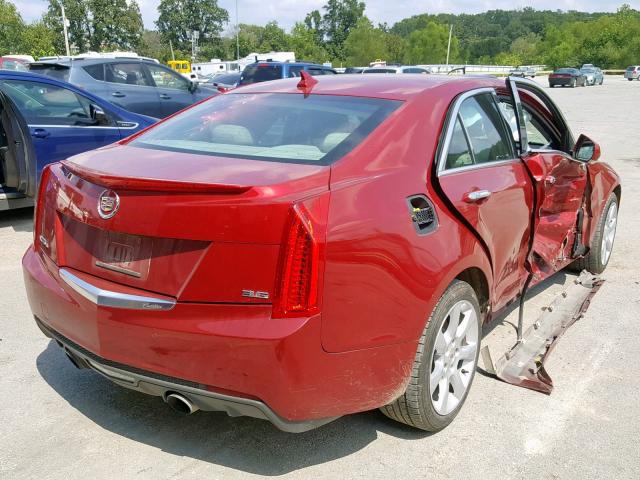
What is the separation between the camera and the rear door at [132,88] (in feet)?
39.1

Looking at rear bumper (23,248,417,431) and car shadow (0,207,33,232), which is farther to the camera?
car shadow (0,207,33,232)

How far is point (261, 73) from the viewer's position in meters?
17.1

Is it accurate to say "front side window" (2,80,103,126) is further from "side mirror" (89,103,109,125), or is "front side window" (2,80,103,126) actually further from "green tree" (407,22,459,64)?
"green tree" (407,22,459,64)

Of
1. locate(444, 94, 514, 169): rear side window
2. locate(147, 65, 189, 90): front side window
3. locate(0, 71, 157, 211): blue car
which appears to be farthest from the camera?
locate(147, 65, 189, 90): front side window

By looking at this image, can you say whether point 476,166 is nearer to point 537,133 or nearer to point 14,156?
point 537,133

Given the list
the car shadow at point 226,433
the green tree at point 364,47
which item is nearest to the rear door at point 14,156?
the car shadow at point 226,433

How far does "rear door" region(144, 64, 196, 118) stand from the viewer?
12625 mm

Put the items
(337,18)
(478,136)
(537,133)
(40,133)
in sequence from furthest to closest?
1. (337,18)
2. (40,133)
3. (537,133)
4. (478,136)

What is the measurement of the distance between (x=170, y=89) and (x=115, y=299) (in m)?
11.1

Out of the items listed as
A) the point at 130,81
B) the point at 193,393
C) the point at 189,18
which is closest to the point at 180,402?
the point at 193,393

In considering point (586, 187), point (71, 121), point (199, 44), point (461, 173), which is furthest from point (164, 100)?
point (199, 44)

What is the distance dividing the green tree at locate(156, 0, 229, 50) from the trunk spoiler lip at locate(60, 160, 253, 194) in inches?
4830

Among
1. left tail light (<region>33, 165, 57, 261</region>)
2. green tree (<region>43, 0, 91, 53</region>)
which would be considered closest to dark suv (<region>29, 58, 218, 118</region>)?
left tail light (<region>33, 165, 57, 261</region>)

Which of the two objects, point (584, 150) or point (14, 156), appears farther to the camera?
point (14, 156)
